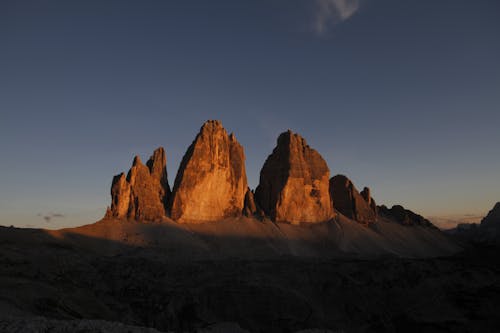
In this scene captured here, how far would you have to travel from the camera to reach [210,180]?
286 feet

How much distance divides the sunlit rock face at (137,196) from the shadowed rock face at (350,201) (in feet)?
173

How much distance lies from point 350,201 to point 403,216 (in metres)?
24.4

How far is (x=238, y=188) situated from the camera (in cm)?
9350

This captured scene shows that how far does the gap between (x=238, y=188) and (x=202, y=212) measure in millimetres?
12576

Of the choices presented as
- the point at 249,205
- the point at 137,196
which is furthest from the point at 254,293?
the point at 249,205

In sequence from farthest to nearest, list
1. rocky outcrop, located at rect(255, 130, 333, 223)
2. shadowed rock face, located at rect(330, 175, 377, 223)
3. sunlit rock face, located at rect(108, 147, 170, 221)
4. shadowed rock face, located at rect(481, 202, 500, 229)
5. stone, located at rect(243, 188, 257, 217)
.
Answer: shadowed rock face, located at rect(481, 202, 500, 229) → shadowed rock face, located at rect(330, 175, 377, 223) → rocky outcrop, located at rect(255, 130, 333, 223) → stone, located at rect(243, 188, 257, 217) → sunlit rock face, located at rect(108, 147, 170, 221)

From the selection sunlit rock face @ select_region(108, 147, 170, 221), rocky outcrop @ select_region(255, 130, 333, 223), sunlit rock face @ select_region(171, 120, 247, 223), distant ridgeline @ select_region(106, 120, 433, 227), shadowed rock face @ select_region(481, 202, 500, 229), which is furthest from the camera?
shadowed rock face @ select_region(481, 202, 500, 229)

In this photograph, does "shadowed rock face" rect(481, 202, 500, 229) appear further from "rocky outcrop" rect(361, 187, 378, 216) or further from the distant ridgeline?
the distant ridgeline

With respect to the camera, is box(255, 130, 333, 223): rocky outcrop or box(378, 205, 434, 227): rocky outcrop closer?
box(255, 130, 333, 223): rocky outcrop

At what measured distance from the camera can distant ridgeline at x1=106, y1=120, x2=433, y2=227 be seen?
79.0 m

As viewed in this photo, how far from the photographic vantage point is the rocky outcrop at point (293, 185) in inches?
3681

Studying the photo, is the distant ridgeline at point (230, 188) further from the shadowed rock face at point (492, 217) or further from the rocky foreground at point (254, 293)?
the shadowed rock face at point (492, 217)

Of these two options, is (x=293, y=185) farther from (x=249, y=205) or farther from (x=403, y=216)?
(x=403, y=216)

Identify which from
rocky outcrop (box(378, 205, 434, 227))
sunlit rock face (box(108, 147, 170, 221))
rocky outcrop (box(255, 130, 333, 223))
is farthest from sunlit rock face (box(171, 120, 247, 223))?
rocky outcrop (box(378, 205, 434, 227))
